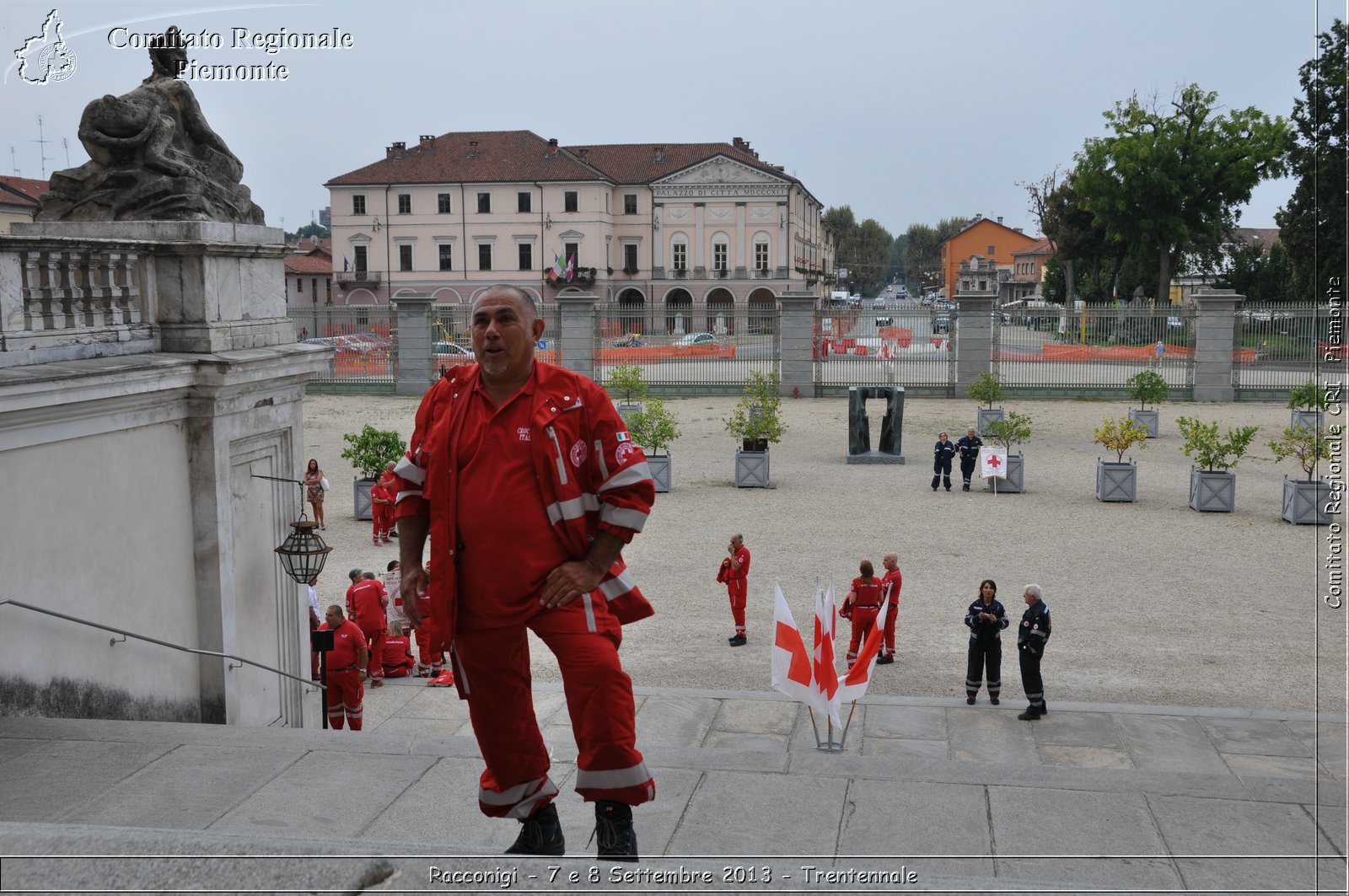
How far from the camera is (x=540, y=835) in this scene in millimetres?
3959

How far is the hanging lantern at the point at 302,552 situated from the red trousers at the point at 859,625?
5264 mm

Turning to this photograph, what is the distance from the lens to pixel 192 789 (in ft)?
16.7

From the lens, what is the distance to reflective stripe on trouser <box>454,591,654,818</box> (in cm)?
376

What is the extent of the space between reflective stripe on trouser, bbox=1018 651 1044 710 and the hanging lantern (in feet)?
18.0

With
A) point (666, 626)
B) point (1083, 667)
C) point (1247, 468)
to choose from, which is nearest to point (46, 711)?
point (666, 626)

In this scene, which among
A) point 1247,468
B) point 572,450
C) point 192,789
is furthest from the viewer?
point 1247,468

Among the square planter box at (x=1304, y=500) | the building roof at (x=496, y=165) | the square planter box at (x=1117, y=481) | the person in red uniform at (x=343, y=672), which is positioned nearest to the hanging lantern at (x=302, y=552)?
the person in red uniform at (x=343, y=672)

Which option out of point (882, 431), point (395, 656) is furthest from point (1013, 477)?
point (395, 656)

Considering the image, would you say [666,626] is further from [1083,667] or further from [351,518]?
[351,518]

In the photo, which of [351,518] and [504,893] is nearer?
[504,893]

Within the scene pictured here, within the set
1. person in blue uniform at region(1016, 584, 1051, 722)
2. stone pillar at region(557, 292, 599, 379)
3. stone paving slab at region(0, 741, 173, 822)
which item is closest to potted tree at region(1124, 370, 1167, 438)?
stone pillar at region(557, 292, 599, 379)

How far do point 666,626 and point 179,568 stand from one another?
6306mm

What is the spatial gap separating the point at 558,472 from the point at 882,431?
21.3 m

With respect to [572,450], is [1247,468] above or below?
below
